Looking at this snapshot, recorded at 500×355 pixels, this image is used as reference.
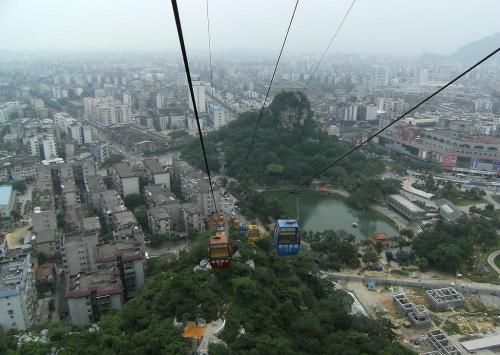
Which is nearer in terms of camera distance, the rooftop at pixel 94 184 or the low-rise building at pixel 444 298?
the low-rise building at pixel 444 298

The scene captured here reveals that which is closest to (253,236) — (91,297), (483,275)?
(91,297)

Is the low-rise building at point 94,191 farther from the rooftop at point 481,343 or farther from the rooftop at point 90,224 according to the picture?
the rooftop at point 481,343

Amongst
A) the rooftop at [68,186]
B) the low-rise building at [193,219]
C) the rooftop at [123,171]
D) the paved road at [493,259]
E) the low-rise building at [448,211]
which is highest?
the rooftop at [123,171]

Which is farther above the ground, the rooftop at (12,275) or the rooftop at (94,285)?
the rooftop at (12,275)

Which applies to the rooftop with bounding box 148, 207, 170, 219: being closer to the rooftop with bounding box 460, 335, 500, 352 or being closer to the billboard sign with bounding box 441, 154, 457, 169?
the rooftop with bounding box 460, 335, 500, 352

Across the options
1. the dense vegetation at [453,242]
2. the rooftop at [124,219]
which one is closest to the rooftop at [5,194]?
the rooftop at [124,219]

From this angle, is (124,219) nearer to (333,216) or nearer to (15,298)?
(15,298)

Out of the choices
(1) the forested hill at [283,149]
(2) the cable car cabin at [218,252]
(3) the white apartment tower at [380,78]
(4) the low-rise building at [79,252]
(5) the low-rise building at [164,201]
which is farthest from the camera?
(3) the white apartment tower at [380,78]

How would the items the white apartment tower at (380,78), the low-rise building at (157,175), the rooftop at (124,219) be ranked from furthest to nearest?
the white apartment tower at (380,78) < the low-rise building at (157,175) < the rooftop at (124,219)
